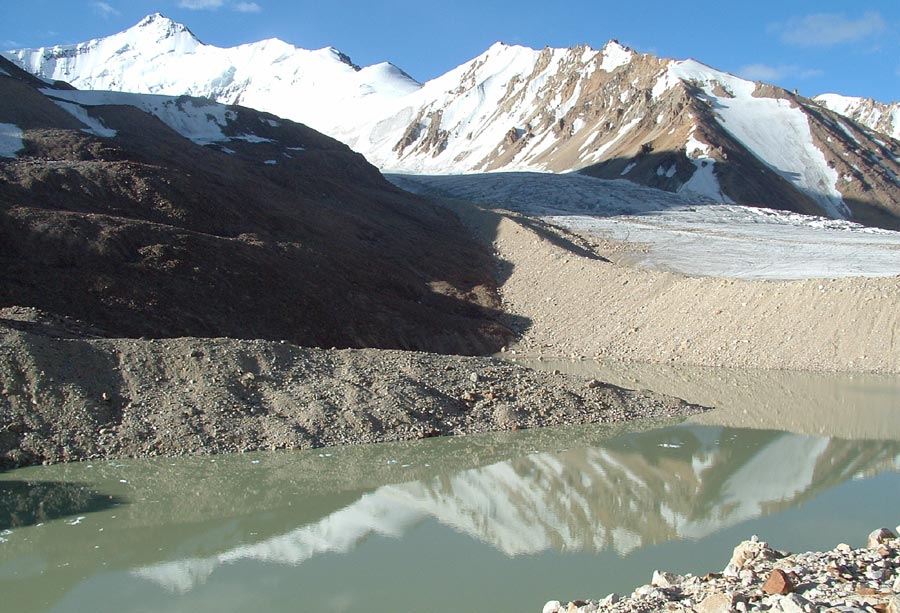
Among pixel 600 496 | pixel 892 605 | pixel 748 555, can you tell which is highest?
pixel 892 605

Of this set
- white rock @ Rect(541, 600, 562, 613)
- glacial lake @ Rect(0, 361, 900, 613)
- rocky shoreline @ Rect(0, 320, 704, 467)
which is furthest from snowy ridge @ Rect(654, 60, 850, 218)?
white rock @ Rect(541, 600, 562, 613)

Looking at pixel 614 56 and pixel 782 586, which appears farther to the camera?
pixel 614 56

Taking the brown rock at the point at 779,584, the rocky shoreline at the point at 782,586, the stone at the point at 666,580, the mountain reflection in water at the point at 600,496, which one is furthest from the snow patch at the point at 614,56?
the brown rock at the point at 779,584

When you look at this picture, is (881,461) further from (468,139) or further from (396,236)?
(468,139)

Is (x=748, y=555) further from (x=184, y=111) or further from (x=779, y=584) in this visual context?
(x=184, y=111)

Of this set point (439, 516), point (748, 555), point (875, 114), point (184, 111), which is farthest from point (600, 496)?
point (875, 114)

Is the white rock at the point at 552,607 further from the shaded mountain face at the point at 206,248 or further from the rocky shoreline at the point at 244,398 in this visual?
the shaded mountain face at the point at 206,248
